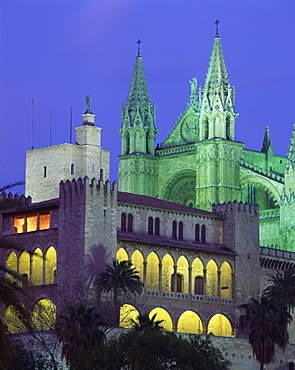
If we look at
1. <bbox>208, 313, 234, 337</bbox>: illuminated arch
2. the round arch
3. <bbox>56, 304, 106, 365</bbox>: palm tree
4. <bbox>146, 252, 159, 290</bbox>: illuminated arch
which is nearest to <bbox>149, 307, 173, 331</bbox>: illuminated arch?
<bbox>146, 252, 159, 290</bbox>: illuminated arch

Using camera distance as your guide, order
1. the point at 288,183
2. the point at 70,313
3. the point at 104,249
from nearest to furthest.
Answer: the point at 70,313 < the point at 104,249 < the point at 288,183

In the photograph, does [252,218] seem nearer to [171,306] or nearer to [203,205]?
[171,306]

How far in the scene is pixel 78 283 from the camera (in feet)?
253

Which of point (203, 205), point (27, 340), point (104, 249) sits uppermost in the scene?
point (203, 205)

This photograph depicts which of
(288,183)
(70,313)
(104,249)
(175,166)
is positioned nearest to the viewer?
(70,313)

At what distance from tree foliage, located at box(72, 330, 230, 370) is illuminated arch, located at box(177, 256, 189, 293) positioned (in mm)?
19357

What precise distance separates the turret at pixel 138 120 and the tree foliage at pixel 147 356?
170 ft

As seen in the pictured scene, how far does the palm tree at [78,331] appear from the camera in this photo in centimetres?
6800

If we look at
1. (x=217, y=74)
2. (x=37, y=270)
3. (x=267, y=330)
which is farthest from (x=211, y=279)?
(x=217, y=74)

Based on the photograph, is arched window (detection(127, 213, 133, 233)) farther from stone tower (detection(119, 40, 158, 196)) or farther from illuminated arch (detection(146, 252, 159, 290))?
stone tower (detection(119, 40, 158, 196))

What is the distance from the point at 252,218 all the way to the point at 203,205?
17.6 meters

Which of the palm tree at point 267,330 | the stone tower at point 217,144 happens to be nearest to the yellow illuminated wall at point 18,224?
the palm tree at point 267,330

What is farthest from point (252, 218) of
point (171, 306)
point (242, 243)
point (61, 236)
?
point (61, 236)

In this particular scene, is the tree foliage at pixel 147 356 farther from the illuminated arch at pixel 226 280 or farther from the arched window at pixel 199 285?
the illuminated arch at pixel 226 280
